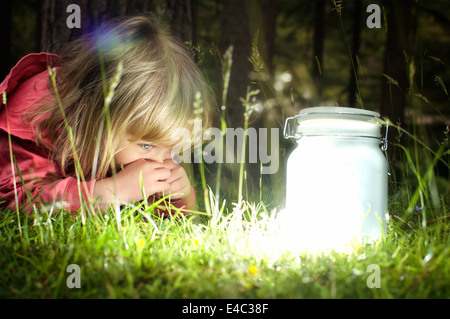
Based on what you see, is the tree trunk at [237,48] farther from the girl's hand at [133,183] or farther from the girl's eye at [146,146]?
the girl's hand at [133,183]

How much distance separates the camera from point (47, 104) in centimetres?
195

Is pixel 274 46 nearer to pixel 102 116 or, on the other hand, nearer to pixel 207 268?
pixel 102 116

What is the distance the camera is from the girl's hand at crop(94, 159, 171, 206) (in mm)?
1790

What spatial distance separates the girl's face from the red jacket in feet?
0.68

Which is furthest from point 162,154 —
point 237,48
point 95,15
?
point 237,48

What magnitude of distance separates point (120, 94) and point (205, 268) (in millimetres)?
1117

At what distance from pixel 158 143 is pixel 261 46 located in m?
1.57

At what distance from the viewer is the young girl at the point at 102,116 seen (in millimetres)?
1849


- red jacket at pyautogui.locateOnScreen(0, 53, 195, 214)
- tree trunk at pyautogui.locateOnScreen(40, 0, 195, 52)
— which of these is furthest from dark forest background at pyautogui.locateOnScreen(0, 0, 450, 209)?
red jacket at pyautogui.locateOnScreen(0, 53, 195, 214)

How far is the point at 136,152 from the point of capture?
196 cm

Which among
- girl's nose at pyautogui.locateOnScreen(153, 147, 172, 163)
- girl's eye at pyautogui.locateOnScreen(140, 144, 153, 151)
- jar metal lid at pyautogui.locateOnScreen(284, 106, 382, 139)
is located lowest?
girl's nose at pyautogui.locateOnScreen(153, 147, 172, 163)

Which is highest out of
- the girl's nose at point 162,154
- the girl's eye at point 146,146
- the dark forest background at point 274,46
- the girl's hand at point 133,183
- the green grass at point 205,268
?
the dark forest background at point 274,46

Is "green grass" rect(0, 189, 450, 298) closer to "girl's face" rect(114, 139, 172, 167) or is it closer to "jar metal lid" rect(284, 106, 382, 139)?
"jar metal lid" rect(284, 106, 382, 139)

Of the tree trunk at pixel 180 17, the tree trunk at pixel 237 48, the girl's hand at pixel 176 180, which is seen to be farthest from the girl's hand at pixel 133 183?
the tree trunk at pixel 237 48
